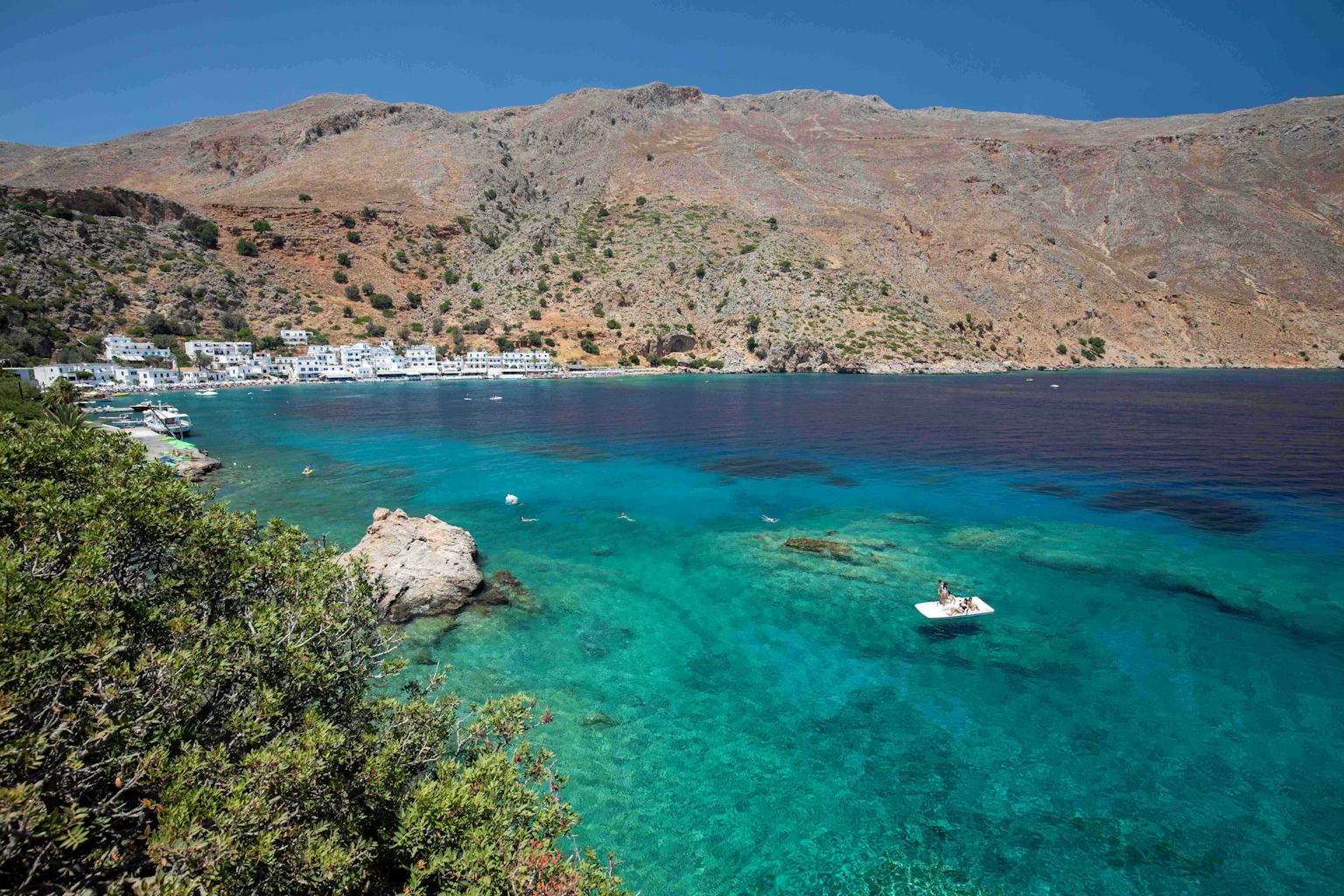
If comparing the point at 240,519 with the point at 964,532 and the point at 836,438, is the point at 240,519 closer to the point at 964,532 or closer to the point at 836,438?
the point at 964,532

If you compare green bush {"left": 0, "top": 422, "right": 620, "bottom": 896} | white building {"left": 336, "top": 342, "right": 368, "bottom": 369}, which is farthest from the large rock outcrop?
white building {"left": 336, "top": 342, "right": 368, "bottom": 369}

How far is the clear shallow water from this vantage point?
11.3 metres

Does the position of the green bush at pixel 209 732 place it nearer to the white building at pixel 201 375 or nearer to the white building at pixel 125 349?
the white building at pixel 201 375

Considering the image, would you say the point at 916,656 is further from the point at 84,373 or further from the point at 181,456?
the point at 84,373

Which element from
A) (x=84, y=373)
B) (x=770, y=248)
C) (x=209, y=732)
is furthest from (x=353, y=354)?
(x=209, y=732)

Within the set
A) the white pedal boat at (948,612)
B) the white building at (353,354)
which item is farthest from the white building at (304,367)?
the white pedal boat at (948,612)

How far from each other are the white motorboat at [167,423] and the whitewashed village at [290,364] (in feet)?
143

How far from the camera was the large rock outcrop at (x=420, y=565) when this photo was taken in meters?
20.1

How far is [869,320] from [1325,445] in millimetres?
92301

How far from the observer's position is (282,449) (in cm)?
4891

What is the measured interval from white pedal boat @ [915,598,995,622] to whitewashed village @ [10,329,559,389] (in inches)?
4427

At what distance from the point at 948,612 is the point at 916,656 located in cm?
281

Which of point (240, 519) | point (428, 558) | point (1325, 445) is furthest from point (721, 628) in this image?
Answer: point (1325, 445)

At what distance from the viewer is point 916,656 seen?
1762 cm
